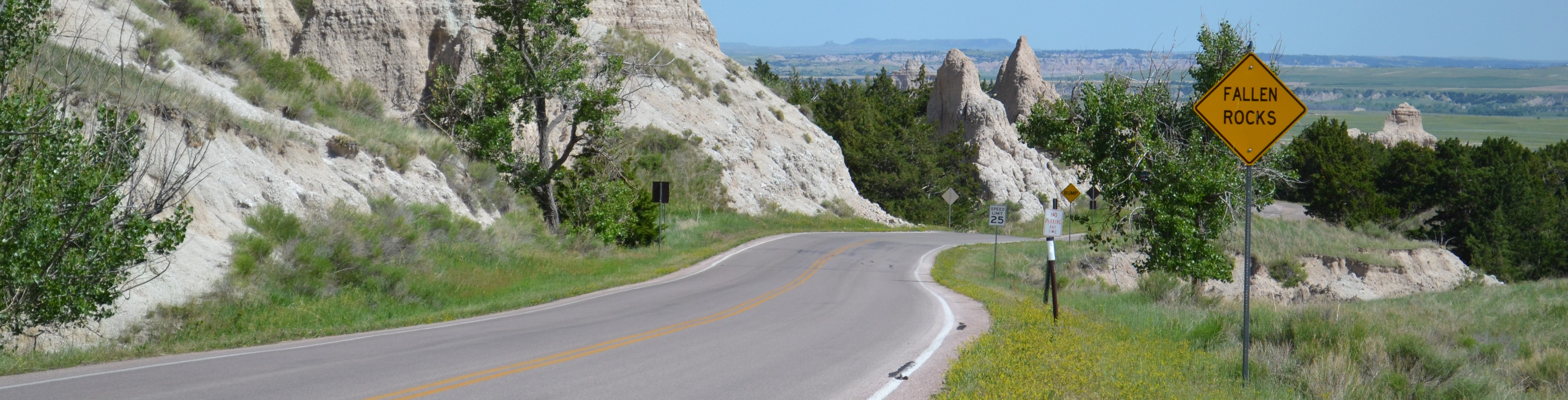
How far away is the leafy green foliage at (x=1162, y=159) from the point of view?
21.6m

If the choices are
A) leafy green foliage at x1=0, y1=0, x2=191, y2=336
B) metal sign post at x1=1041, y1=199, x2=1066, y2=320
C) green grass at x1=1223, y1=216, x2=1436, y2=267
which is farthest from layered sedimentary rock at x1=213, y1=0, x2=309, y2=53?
green grass at x1=1223, y1=216, x2=1436, y2=267

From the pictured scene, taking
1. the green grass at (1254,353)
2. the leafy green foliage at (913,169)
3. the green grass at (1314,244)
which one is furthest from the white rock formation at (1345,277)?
the leafy green foliage at (913,169)

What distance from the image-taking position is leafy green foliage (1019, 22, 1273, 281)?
21.6 m

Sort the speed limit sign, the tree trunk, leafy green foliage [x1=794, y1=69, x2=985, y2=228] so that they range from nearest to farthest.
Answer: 1. the speed limit sign
2. the tree trunk
3. leafy green foliage [x1=794, y1=69, x2=985, y2=228]

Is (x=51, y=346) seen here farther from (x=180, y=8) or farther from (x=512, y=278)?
(x=180, y=8)

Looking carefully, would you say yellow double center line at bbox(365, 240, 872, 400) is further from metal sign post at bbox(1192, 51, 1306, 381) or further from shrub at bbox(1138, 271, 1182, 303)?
shrub at bbox(1138, 271, 1182, 303)

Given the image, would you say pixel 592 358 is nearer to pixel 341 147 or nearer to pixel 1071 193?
pixel 341 147

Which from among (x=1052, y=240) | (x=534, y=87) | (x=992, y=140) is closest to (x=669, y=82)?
(x=992, y=140)

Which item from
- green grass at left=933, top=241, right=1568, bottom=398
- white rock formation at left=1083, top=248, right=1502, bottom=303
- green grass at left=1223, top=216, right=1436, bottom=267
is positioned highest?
green grass at left=933, top=241, right=1568, bottom=398

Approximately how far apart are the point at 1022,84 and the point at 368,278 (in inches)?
2016

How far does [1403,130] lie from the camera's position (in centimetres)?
7544

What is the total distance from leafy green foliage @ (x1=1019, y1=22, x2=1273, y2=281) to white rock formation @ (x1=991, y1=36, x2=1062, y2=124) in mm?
38139

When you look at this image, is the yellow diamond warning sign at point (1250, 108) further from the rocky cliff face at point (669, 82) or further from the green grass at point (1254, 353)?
the rocky cliff face at point (669, 82)

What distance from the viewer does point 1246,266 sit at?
915cm
